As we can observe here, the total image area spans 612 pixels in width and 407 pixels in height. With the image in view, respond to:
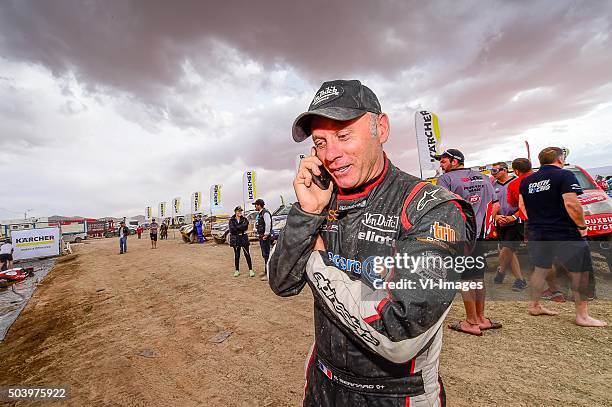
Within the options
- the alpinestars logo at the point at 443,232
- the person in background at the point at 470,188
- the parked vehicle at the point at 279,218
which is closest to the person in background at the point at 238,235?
the parked vehicle at the point at 279,218

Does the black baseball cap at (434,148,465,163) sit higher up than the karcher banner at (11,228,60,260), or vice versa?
the black baseball cap at (434,148,465,163)

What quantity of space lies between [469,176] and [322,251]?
175 inches

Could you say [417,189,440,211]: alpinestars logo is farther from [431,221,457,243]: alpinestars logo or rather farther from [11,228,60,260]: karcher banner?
[11,228,60,260]: karcher banner

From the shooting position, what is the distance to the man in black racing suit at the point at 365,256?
40.1 inches

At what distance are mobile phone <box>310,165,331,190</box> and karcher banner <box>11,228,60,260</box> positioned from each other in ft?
82.4

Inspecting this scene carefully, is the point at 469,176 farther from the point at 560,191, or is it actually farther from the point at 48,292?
the point at 48,292

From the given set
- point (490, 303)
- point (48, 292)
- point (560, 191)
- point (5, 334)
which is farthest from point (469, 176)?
point (48, 292)

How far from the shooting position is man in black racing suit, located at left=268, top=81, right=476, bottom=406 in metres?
1.02

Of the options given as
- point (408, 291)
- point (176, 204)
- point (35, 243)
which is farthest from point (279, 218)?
point (176, 204)

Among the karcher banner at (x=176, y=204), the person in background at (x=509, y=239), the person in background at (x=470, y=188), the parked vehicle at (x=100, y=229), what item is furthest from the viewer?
the parked vehicle at (x=100, y=229)

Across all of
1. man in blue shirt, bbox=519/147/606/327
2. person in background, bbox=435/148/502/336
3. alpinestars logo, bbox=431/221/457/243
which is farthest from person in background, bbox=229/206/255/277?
alpinestars logo, bbox=431/221/457/243

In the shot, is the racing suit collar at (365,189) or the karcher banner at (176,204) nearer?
the racing suit collar at (365,189)

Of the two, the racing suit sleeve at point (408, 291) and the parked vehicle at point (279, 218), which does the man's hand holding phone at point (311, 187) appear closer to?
the racing suit sleeve at point (408, 291)

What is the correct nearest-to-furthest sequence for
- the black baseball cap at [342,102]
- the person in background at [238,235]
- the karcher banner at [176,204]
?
the black baseball cap at [342,102], the person in background at [238,235], the karcher banner at [176,204]
